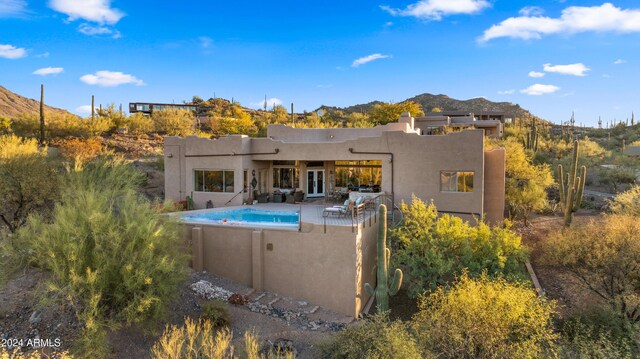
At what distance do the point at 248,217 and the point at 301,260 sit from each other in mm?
4890

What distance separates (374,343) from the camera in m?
10.5

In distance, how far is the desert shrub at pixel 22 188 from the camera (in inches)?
783

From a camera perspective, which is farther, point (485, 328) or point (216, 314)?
point (216, 314)

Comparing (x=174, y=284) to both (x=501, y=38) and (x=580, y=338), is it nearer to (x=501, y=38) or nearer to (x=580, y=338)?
(x=580, y=338)

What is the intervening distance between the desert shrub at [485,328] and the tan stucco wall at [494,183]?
32.2ft

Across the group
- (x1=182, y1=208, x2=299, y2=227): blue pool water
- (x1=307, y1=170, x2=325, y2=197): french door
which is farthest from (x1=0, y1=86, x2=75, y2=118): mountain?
(x1=182, y1=208, x2=299, y2=227): blue pool water

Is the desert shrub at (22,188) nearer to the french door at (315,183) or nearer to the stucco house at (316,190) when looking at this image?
the stucco house at (316,190)

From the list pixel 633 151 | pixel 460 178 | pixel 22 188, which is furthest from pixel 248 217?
pixel 633 151

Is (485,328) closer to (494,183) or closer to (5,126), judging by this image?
(494,183)

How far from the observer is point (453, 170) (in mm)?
19734

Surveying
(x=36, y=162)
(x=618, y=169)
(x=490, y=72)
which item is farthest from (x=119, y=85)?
(x=618, y=169)

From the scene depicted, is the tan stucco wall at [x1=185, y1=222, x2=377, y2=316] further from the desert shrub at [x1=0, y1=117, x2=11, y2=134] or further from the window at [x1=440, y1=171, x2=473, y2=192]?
the desert shrub at [x1=0, y1=117, x2=11, y2=134]

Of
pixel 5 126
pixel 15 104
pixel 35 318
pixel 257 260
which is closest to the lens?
pixel 35 318

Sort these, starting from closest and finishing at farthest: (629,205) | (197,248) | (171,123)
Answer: (197,248), (629,205), (171,123)
